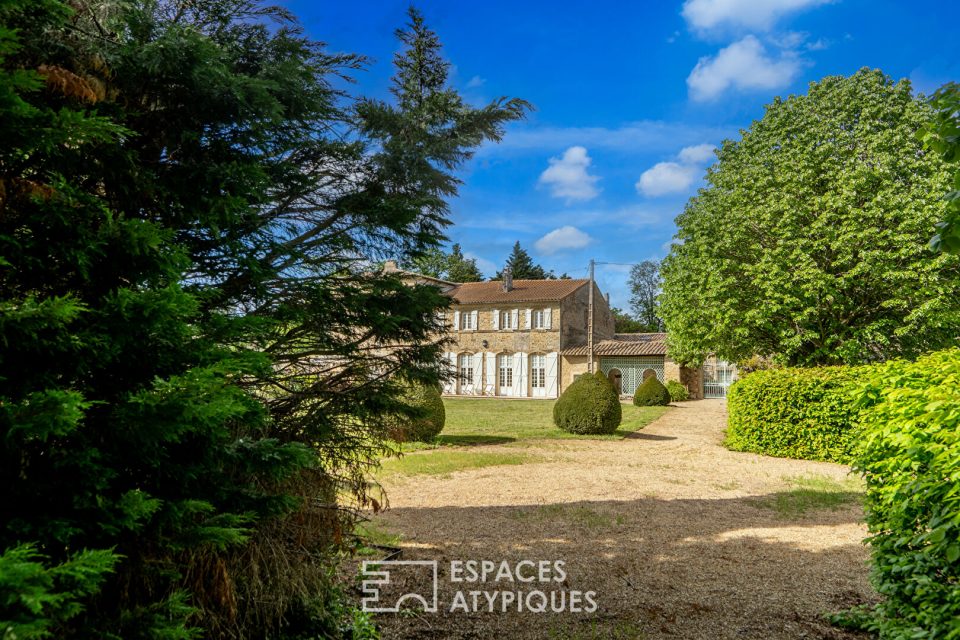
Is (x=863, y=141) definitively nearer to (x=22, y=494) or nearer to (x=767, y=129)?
(x=767, y=129)

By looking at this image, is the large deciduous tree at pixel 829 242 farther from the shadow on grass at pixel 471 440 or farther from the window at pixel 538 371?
the window at pixel 538 371

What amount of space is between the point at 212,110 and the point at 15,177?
133cm

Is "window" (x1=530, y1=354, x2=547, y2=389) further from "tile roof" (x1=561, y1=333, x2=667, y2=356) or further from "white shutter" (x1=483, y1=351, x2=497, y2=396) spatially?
"white shutter" (x1=483, y1=351, x2=497, y2=396)

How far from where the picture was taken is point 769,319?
A: 45.0 ft

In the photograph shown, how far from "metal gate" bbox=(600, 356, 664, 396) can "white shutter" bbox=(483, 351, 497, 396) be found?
705 centimetres

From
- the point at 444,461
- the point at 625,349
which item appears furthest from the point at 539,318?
the point at 444,461

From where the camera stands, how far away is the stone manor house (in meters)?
33.1

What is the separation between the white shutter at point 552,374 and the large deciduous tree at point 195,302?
30.8 m

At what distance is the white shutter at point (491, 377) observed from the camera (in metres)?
36.8

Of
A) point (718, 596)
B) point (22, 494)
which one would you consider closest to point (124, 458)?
point (22, 494)

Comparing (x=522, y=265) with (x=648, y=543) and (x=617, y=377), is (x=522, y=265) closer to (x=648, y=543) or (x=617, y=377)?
(x=617, y=377)

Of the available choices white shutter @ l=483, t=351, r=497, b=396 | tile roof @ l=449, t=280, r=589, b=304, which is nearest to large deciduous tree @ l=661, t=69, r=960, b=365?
tile roof @ l=449, t=280, r=589, b=304

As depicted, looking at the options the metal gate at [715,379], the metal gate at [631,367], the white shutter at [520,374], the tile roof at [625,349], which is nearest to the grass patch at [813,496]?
the tile roof at [625,349]

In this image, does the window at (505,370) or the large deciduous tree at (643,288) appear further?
the large deciduous tree at (643,288)
